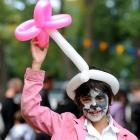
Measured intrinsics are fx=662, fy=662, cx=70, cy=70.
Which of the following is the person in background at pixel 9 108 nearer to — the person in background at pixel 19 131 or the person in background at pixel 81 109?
the person in background at pixel 19 131

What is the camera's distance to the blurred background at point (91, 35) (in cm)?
2403

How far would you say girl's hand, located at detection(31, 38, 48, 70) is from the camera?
4.29m

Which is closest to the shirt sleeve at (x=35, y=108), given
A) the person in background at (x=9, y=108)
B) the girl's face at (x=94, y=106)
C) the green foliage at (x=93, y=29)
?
the girl's face at (x=94, y=106)

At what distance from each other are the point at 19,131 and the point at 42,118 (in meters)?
4.89

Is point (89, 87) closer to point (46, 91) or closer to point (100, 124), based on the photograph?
point (100, 124)

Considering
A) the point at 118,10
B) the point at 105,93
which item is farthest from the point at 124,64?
the point at 105,93

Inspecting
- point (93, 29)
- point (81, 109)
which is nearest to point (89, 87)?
point (81, 109)

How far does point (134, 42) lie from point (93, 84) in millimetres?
30511

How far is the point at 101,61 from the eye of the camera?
4047 cm

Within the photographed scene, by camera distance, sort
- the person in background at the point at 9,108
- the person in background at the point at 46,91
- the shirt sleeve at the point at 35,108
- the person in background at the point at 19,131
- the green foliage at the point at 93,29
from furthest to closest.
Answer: the green foliage at the point at 93,29, the person in background at the point at 19,131, the person in background at the point at 9,108, the person in background at the point at 46,91, the shirt sleeve at the point at 35,108

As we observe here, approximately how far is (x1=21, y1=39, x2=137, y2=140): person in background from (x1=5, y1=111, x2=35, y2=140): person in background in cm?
465

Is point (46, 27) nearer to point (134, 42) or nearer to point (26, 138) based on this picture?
point (26, 138)

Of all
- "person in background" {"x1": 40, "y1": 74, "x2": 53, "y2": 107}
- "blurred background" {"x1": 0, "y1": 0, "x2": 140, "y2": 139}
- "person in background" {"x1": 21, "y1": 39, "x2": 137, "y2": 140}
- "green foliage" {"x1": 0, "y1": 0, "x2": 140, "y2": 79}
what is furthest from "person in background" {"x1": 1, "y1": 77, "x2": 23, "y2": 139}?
"green foliage" {"x1": 0, "y1": 0, "x2": 140, "y2": 79}

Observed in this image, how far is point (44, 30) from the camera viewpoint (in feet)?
14.3
